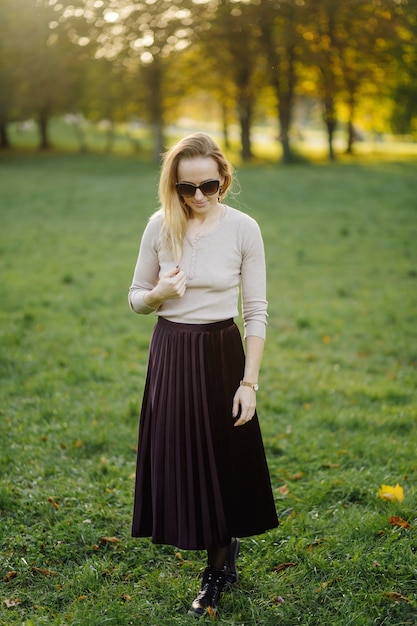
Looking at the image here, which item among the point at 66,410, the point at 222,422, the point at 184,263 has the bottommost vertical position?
the point at 66,410

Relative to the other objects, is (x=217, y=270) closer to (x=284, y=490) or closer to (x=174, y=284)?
(x=174, y=284)

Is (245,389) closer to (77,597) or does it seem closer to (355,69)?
(77,597)

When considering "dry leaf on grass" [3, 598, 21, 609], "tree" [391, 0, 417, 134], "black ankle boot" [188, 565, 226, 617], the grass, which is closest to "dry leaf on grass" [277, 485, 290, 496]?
the grass

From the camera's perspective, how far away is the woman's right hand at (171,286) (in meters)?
2.73

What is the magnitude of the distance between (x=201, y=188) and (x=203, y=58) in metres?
25.1

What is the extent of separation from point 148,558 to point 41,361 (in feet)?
11.4

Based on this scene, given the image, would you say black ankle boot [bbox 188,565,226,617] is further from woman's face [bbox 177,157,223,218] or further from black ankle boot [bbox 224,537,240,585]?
woman's face [bbox 177,157,223,218]

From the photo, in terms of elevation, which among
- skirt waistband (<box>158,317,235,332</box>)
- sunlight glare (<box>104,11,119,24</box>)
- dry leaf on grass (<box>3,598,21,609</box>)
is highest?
sunlight glare (<box>104,11,119,24</box>)

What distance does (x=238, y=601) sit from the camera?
10.4 feet

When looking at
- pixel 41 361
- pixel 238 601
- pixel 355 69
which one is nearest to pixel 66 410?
pixel 41 361

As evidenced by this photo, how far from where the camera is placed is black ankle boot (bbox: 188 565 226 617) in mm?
3092

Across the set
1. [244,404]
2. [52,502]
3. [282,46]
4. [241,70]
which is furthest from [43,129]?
[244,404]

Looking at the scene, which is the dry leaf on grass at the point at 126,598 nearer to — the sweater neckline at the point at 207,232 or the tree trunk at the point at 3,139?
the sweater neckline at the point at 207,232

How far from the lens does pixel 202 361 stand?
9.70ft
